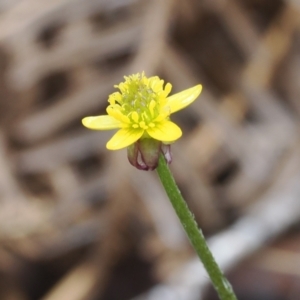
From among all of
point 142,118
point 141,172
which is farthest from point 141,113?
point 141,172

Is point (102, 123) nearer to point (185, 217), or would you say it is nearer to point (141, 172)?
point (185, 217)

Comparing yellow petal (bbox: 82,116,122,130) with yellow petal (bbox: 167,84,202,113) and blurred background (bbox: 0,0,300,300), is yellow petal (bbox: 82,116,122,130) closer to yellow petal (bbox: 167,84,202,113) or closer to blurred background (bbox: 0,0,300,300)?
yellow petal (bbox: 167,84,202,113)

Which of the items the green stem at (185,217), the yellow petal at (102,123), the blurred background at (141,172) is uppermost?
the blurred background at (141,172)

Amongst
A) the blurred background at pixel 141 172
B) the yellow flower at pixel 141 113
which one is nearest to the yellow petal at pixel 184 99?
the yellow flower at pixel 141 113

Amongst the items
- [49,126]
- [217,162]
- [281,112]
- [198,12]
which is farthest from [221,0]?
[49,126]

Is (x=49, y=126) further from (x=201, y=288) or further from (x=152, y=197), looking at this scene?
(x=201, y=288)

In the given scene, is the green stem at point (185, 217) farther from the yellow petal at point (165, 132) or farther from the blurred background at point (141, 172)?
the blurred background at point (141, 172)

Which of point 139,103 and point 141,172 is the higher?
point 141,172
